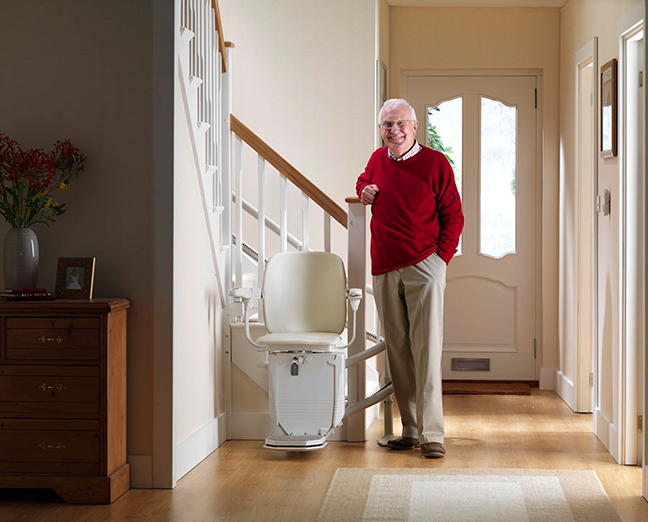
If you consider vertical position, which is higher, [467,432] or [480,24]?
[480,24]

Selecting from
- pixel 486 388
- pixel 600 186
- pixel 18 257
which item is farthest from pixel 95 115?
pixel 486 388

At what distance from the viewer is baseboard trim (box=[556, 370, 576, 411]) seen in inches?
175

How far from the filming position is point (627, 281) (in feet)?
10.8

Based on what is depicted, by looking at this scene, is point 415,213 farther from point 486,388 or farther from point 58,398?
point 486,388

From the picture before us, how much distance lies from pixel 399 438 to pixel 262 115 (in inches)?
90.9

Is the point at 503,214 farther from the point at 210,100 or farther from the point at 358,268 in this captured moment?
the point at 210,100

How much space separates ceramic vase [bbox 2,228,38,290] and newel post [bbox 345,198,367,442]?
4.72ft

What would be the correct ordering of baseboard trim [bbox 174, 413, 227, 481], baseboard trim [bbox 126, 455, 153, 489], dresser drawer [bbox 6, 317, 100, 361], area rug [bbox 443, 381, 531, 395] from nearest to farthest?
dresser drawer [bbox 6, 317, 100, 361] < baseboard trim [bbox 126, 455, 153, 489] < baseboard trim [bbox 174, 413, 227, 481] < area rug [bbox 443, 381, 531, 395]

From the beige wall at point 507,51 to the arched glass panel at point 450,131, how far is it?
0.27m

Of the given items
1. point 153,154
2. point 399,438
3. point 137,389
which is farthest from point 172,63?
point 399,438

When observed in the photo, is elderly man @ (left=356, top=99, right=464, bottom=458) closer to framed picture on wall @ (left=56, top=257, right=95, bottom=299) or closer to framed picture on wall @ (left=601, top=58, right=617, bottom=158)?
framed picture on wall @ (left=601, top=58, right=617, bottom=158)

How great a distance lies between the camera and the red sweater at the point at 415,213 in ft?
11.1

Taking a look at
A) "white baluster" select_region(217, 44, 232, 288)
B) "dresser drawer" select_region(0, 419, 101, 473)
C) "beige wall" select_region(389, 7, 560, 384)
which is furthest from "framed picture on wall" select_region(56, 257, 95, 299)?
"beige wall" select_region(389, 7, 560, 384)

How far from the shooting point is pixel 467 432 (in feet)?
12.6
